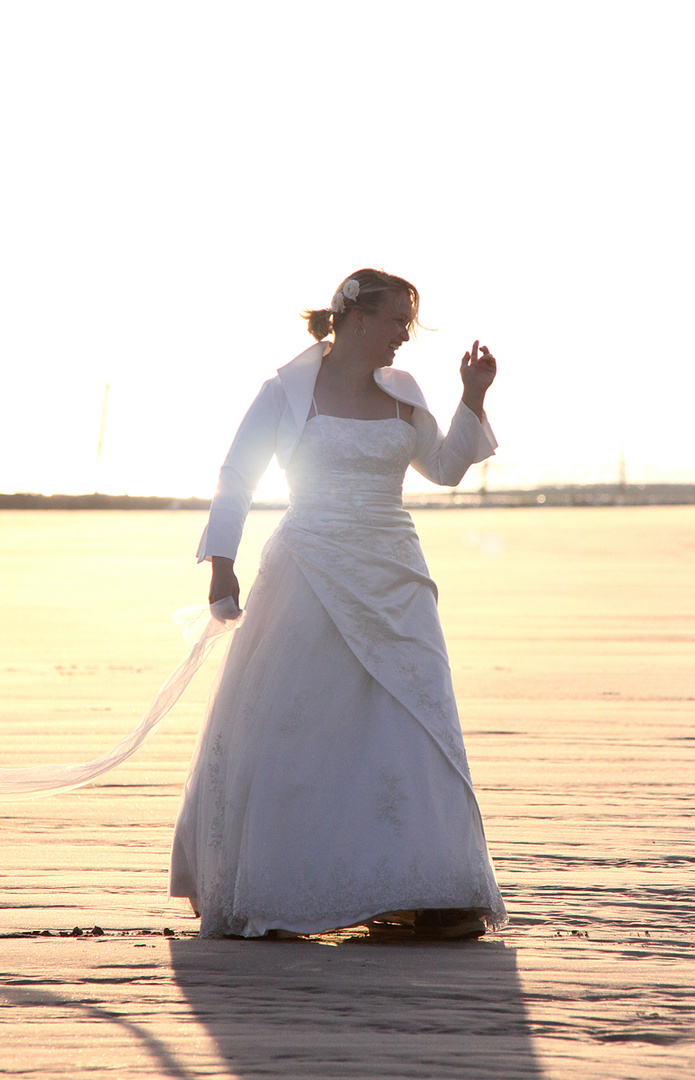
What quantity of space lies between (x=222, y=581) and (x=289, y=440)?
1.29 ft

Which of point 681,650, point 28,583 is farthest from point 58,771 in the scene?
point 28,583

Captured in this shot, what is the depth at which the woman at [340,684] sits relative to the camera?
11.1 feet

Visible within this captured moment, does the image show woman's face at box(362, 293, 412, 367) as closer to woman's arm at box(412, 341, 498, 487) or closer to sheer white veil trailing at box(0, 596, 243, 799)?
woman's arm at box(412, 341, 498, 487)

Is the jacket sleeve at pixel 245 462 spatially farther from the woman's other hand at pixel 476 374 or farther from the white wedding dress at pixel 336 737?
the woman's other hand at pixel 476 374

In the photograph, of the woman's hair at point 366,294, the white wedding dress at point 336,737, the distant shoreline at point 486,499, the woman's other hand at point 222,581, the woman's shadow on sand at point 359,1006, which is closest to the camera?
the woman's shadow on sand at point 359,1006

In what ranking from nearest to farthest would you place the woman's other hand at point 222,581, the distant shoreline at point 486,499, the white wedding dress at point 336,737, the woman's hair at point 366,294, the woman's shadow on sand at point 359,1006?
the woman's shadow on sand at point 359,1006, the white wedding dress at point 336,737, the woman's other hand at point 222,581, the woman's hair at point 366,294, the distant shoreline at point 486,499

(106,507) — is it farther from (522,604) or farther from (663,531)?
(522,604)

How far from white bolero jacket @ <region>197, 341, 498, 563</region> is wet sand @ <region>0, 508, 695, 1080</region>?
97 centimetres

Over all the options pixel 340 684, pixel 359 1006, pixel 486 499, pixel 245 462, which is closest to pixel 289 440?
pixel 245 462

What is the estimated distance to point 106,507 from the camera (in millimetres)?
36531

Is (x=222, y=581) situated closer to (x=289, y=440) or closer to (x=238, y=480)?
(x=238, y=480)

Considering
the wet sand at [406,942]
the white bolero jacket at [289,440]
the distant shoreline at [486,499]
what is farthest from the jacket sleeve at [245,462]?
the distant shoreline at [486,499]

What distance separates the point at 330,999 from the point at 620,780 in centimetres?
282

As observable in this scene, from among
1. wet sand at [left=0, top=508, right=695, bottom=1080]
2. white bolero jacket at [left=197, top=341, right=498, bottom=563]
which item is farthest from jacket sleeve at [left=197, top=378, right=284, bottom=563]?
wet sand at [left=0, top=508, right=695, bottom=1080]
